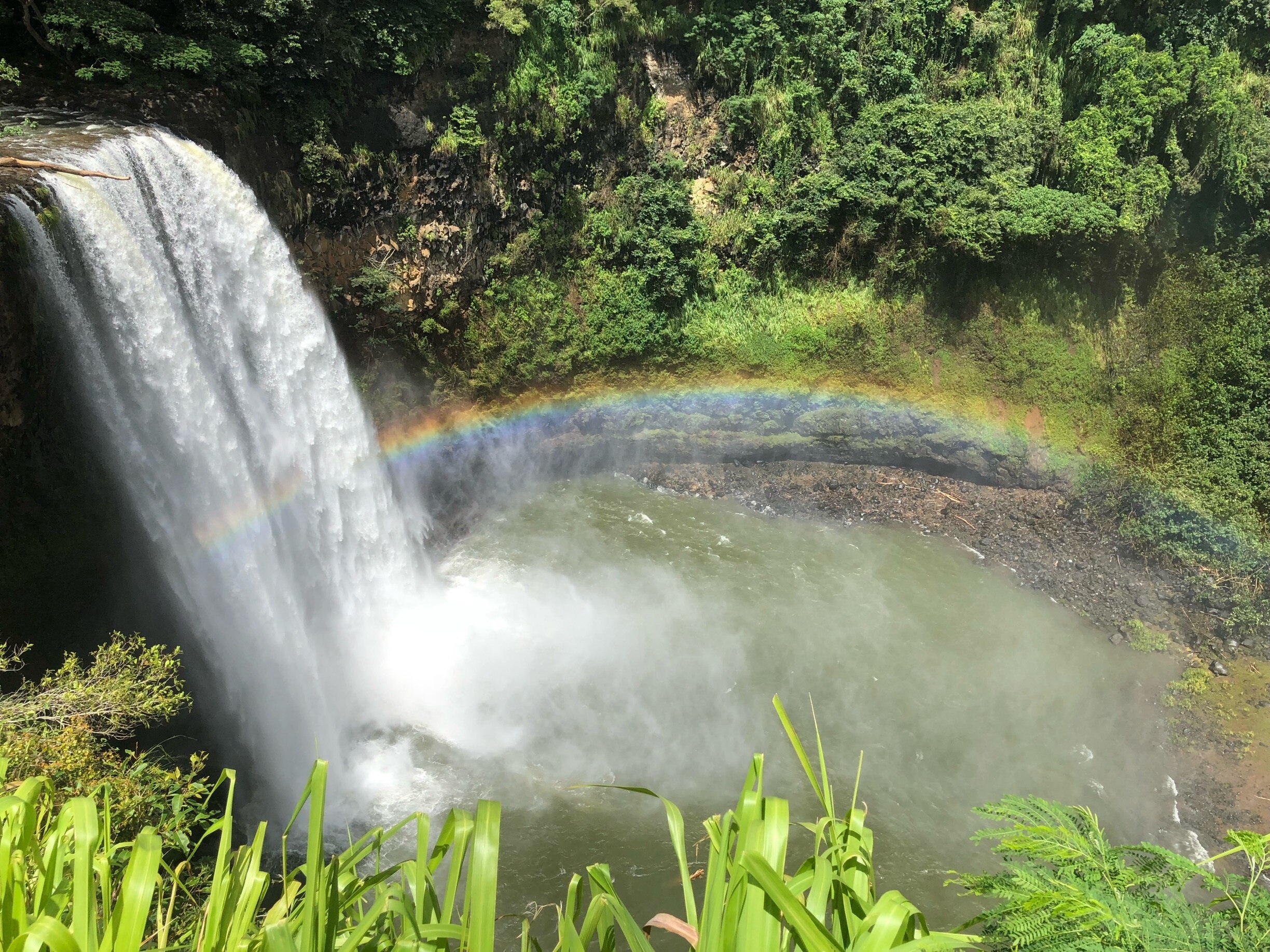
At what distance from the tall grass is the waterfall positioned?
6.58m

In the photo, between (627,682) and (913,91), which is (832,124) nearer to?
(913,91)

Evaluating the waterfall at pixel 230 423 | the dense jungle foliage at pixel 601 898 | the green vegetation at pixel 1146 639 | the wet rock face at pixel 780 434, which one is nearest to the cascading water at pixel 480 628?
the waterfall at pixel 230 423

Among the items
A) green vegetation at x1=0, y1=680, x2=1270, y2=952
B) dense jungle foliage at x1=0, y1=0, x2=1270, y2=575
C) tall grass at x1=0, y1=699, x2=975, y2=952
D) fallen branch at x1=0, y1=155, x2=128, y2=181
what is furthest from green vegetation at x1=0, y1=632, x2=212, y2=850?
dense jungle foliage at x1=0, y1=0, x2=1270, y2=575

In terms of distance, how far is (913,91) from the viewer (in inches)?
591

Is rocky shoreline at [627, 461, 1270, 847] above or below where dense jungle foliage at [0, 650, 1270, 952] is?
below

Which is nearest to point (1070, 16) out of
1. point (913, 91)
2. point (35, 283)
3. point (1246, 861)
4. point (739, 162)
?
point (913, 91)

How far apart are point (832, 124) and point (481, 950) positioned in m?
15.9

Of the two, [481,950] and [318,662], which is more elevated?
[481,950]

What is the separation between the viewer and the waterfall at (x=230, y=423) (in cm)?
753

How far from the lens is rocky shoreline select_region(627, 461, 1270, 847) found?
986cm

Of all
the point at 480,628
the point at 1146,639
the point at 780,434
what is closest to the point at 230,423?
the point at 480,628

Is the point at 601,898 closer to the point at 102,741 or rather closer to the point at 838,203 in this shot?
the point at 102,741

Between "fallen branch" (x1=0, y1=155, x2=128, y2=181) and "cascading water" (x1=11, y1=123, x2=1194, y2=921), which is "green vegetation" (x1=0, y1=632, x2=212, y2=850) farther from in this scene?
"fallen branch" (x1=0, y1=155, x2=128, y2=181)

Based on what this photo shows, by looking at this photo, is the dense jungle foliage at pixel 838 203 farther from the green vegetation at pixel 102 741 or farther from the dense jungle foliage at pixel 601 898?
the dense jungle foliage at pixel 601 898
